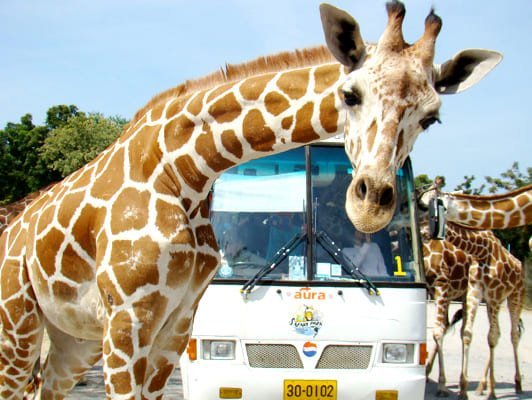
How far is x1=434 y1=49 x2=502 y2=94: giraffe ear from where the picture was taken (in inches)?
119

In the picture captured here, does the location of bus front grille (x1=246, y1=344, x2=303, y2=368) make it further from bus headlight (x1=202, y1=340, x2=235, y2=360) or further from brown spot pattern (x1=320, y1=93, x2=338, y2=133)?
brown spot pattern (x1=320, y1=93, x2=338, y2=133)

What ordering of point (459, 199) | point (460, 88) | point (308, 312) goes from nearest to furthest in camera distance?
point (460, 88)
point (308, 312)
point (459, 199)

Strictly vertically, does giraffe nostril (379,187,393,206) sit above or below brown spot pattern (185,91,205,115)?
below

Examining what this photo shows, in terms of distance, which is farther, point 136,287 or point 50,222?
point 50,222

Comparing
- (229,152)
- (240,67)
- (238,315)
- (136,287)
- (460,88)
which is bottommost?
(238,315)

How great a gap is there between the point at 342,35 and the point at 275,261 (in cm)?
288

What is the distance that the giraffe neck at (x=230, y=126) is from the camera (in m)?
3.21

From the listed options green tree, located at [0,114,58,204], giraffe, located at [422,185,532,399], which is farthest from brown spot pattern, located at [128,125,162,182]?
green tree, located at [0,114,58,204]

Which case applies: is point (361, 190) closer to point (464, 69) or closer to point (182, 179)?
point (464, 69)

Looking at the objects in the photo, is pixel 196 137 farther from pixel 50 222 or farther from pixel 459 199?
pixel 459 199

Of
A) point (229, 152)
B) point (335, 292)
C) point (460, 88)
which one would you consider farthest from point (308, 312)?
point (460, 88)

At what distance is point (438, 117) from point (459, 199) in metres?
4.54

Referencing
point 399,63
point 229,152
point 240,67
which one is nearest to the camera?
point 399,63

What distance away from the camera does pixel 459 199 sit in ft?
23.4
